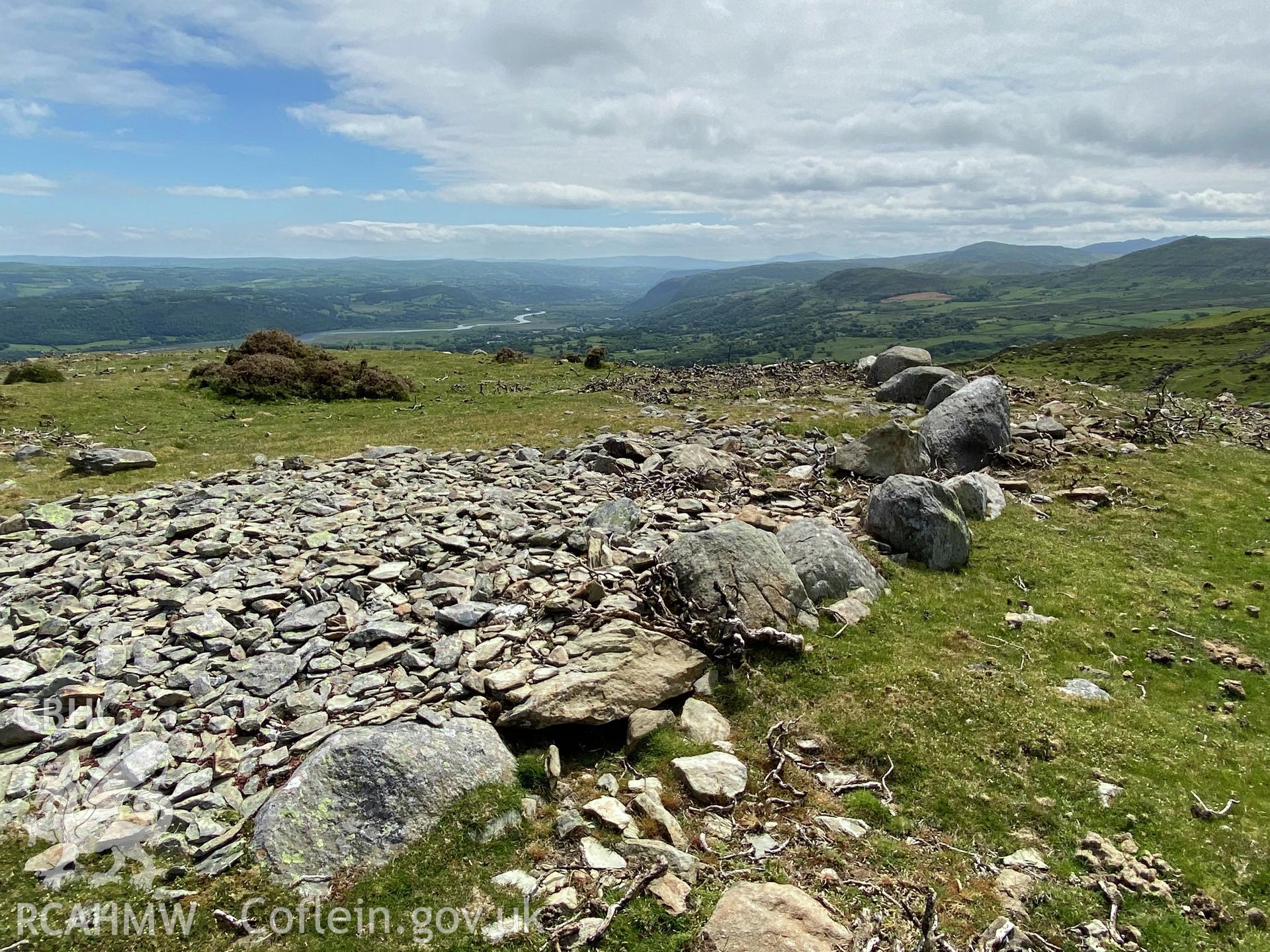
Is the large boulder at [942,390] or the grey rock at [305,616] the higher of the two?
the large boulder at [942,390]

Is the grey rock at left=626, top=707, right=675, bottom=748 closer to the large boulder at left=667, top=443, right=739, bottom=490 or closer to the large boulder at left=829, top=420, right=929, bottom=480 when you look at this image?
the large boulder at left=667, top=443, right=739, bottom=490

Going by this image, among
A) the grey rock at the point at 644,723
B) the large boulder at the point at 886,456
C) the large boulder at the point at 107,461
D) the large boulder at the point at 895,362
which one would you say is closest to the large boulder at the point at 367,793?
the grey rock at the point at 644,723

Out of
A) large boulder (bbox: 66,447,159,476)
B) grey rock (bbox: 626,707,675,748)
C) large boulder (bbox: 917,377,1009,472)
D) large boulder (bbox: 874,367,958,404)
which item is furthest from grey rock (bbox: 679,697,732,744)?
large boulder (bbox: 874,367,958,404)

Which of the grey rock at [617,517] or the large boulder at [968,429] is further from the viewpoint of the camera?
the large boulder at [968,429]

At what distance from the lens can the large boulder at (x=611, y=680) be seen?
38.3 ft

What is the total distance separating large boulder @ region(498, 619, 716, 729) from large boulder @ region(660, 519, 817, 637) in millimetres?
1616

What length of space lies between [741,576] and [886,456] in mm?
14182

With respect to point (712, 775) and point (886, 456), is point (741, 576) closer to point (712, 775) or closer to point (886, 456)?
point (712, 775)

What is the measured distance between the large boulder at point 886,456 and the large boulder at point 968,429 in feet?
6.22

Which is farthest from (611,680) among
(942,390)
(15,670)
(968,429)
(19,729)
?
(942,390)

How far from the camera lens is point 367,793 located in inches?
389

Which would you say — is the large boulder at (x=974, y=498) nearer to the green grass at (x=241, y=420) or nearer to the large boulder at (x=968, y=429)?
the large boulder at (x=968, y=429)

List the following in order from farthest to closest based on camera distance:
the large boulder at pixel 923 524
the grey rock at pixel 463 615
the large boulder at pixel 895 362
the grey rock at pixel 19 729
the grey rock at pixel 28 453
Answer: the large boulder at pixel 895 362, the grey rock at pixel 28 453, the large boulder at pixel 923 524, the grey rock at pixel 463 615, the grey rock at pixel 19 729

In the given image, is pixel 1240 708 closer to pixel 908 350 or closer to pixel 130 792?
pixel 130 792
